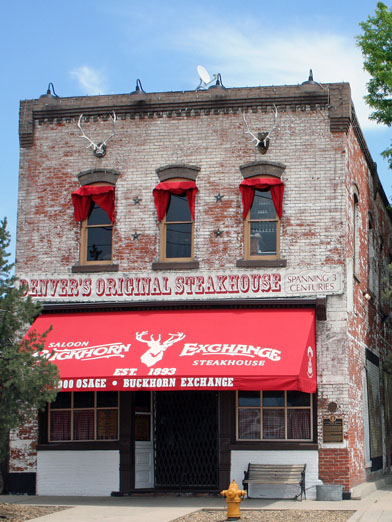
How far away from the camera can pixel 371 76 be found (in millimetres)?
23875

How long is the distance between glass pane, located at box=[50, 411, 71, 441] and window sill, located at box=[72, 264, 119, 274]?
10.0ft

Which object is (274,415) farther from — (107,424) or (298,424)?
(107,424)

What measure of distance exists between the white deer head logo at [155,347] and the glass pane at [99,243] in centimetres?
247

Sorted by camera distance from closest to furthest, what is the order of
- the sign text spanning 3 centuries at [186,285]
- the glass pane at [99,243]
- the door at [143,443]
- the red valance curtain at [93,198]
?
1. the sign text spanning 3 centuries at [186,285]
2. the door at [143,443]
3. the red valance curtain at [93,198]
4. the glass pane at [99,243]

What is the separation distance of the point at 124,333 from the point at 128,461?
2659mm

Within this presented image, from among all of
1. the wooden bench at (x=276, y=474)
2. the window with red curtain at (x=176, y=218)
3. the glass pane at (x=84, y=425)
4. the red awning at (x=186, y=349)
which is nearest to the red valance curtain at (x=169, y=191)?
the window with red curtain at (x=176, y=218)

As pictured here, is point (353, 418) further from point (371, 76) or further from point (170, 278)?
point (371, 76)

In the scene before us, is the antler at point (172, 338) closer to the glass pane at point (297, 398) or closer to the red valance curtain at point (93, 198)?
the glass pane at point (297, 398)

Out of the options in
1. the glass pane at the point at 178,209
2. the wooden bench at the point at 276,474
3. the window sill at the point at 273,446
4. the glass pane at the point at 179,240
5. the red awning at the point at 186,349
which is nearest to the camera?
the red awning at the point at 186,349

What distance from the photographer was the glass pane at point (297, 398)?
1764 centimetres

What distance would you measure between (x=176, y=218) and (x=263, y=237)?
6.51 feet

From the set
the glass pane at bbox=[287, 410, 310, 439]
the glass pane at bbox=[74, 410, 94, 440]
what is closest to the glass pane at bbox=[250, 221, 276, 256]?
the glass pane at bbox=[287, 410, 310, 439]

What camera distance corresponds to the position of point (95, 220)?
764 inches

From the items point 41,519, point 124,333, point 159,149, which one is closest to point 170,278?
point 124,333
